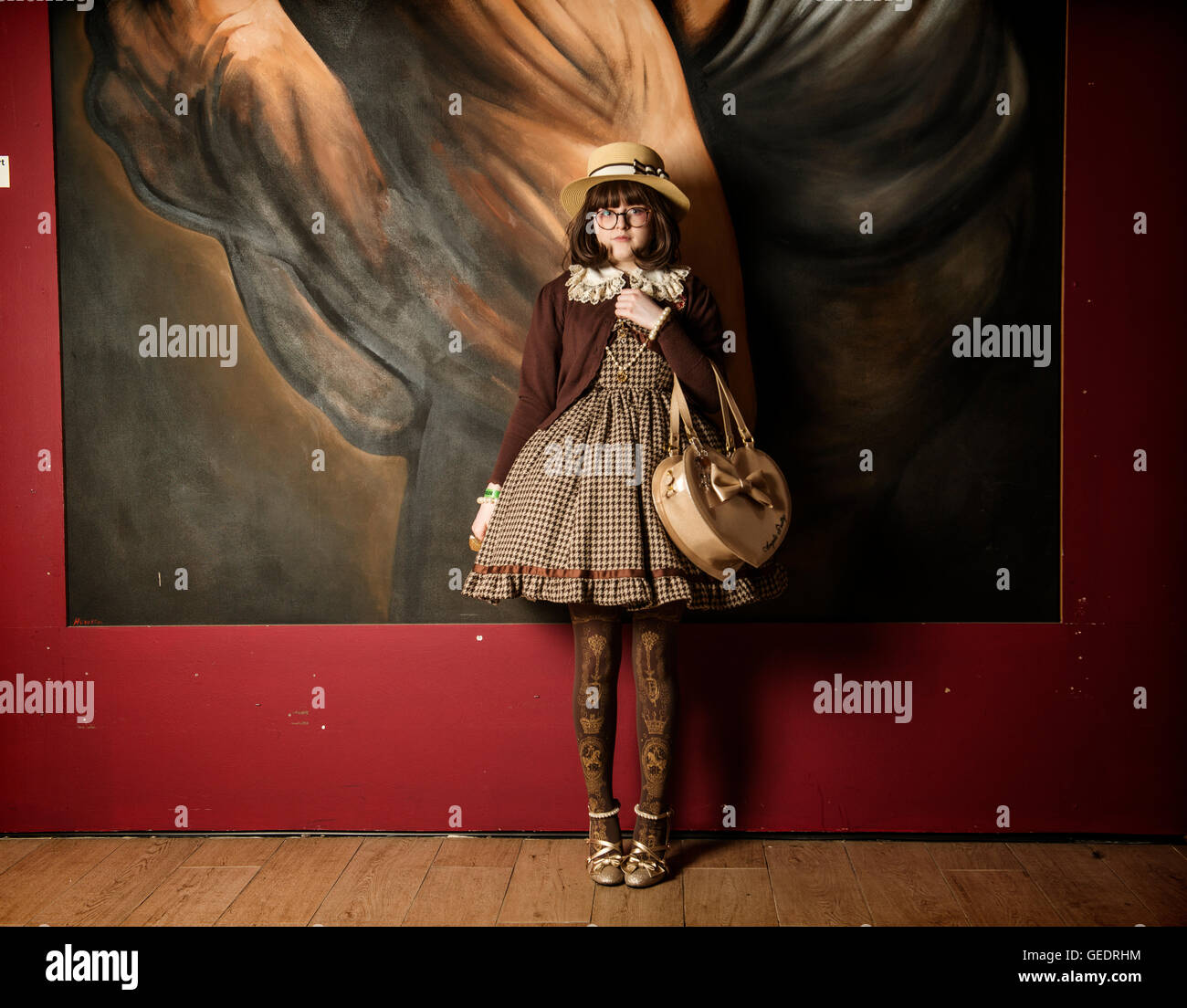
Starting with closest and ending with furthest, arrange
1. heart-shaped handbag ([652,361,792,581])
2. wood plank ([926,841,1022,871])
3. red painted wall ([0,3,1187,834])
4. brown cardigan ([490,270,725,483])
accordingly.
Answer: heart-shaped handbag ([652,361,792,581])
brown cardigan ([490,270,725,483])
wood plank ([926,841,1022,871])
red painted wall ([0,3,1187,834])

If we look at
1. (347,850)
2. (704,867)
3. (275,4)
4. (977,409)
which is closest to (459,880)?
(347,850)

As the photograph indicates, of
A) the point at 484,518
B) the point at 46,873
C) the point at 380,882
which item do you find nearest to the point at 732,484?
the point at 484,518

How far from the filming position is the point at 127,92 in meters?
2.50

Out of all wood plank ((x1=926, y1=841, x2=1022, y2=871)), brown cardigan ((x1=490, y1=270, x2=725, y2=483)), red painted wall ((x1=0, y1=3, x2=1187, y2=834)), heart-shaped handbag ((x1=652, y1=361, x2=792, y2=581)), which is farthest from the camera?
red painted wall ((x1=0, y1=3, x2=1187, y2=834))

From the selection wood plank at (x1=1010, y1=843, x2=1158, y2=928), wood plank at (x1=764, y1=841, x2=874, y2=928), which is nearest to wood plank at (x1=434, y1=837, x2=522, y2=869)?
wood plank at (x1=764, y1=841, x2=874, y2=928)

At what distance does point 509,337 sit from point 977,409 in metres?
1.27

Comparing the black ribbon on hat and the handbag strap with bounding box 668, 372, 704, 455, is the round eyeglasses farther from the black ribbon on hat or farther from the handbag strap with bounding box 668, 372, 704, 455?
the handbag strap with bounding box 668, 372, 704, 455

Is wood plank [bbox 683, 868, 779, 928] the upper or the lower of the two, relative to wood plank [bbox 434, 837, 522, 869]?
lower

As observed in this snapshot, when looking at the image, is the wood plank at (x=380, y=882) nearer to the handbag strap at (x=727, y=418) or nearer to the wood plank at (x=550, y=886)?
the wood plank at (x=550, y=886)

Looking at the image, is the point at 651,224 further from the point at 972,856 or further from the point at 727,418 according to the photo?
the point at 972,856

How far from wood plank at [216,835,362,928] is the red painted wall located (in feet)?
0.30

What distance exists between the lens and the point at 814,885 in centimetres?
226

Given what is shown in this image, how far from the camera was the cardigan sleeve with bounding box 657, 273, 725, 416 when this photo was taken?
2.17m

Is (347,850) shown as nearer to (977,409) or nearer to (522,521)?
(522,521)
